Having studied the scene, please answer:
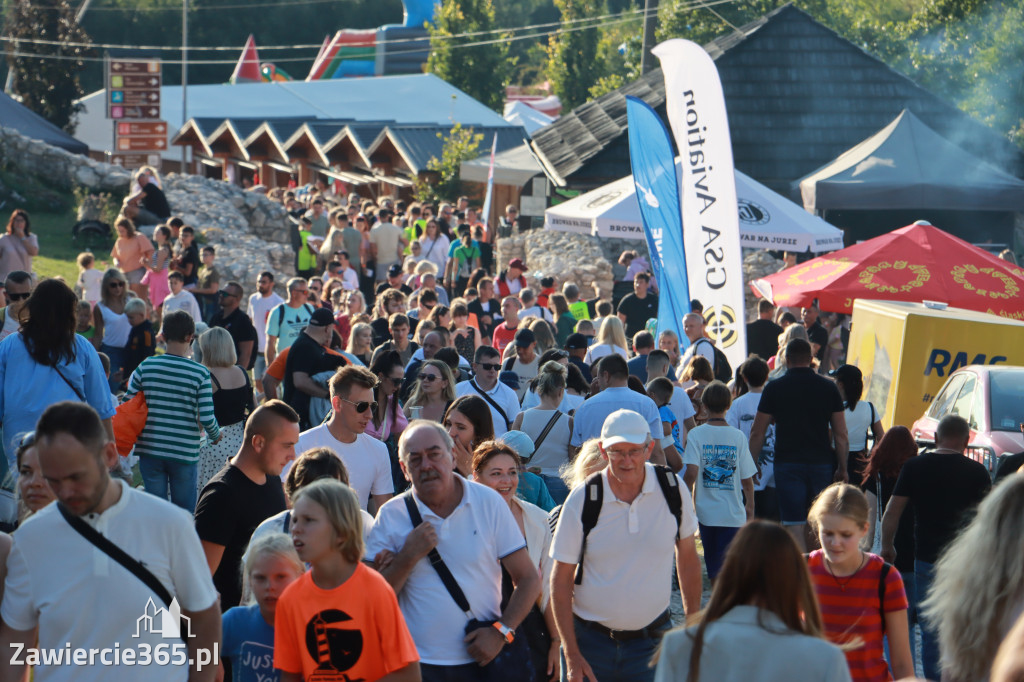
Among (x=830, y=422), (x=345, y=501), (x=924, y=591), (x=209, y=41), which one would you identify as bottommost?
(x=924, y=591)

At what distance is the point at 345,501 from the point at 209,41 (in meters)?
73.6

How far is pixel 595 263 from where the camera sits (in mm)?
21094

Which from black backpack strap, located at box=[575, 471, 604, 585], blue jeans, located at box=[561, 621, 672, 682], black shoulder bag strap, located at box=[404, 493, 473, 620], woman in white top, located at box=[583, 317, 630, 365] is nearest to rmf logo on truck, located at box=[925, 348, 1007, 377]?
woman in white top, located at box=[583, 317, 630, 365]

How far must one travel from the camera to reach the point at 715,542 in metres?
7.51

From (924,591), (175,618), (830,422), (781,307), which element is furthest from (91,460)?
(781,307)

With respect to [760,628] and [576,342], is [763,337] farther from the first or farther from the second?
Answer: [760,628]

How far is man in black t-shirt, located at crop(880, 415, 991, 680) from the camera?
611 cm

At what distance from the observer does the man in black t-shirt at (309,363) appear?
870 centimetres

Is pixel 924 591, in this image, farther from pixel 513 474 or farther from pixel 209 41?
pixel 209 41

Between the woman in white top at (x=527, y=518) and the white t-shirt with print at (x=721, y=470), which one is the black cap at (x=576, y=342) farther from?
the woman in white top at (x=527, y=518)

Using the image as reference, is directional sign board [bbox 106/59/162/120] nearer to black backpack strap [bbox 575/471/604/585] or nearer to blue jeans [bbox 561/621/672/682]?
black backpack strap [bbox 575/471/604/585]

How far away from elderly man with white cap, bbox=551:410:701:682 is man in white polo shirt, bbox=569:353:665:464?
2509mm

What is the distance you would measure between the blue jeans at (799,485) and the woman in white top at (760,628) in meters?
4.87

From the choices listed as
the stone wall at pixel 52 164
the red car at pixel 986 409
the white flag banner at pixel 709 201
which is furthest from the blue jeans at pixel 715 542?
the stone wall at pixel 52 164
